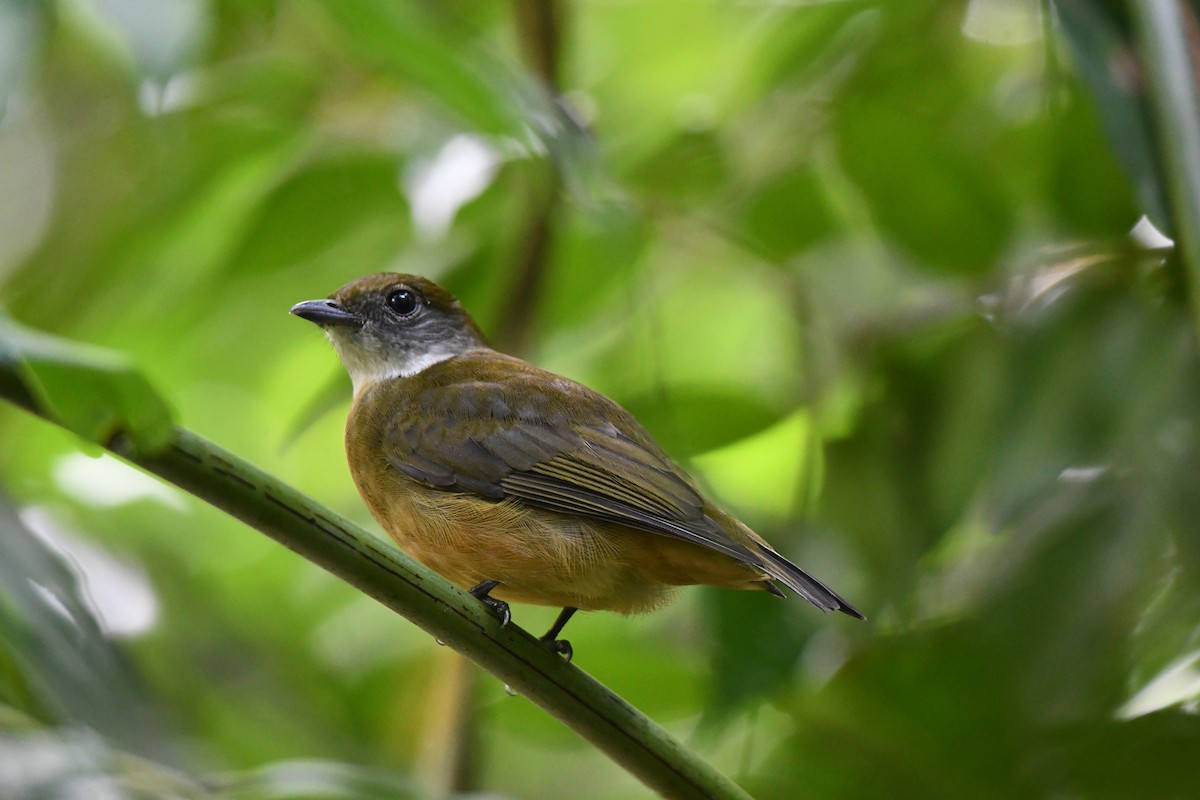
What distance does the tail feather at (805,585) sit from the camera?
1872 mm

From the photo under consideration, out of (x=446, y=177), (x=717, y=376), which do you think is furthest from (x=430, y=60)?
(x=717, y=376)

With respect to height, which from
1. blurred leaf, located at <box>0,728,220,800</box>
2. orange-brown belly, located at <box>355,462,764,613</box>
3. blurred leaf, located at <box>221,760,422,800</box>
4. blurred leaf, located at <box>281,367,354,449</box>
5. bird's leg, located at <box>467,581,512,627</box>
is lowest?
blurred leaf, located at <box>0,728,220,800</box>

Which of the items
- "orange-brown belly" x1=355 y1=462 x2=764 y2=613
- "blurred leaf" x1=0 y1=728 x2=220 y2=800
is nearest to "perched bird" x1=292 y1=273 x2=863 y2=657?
"orange-brown belly" x1=355 y1=462 x2=764 y2=613

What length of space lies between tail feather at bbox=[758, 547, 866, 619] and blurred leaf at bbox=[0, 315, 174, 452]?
40.5 inches

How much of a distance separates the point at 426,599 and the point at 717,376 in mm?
2343

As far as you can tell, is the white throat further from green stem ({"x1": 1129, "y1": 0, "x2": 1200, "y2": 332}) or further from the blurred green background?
green stem ({"x1": 1129, "y1": 0, "x2": 1200, "y2": 332})

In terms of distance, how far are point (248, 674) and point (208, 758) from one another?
642 mm

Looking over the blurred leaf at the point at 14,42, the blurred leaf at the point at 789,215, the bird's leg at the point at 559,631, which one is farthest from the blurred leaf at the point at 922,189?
the blurred leaf at the point at 14,42

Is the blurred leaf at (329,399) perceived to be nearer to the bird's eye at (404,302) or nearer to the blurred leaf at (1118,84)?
the bird's eye at (404,302)

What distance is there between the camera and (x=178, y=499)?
390 cm

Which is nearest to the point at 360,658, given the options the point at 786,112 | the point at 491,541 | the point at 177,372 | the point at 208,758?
the point at 208,758

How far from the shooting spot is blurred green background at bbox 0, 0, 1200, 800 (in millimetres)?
2268

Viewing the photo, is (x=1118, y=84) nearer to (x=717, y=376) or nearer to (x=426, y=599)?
(x=426, y=599)

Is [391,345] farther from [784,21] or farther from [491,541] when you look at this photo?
[784,21]
